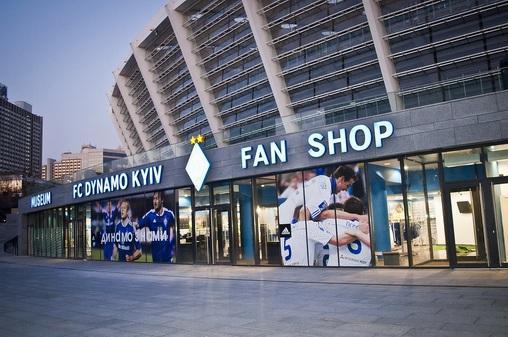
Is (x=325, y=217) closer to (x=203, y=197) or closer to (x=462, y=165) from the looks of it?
(x=462, y=165)

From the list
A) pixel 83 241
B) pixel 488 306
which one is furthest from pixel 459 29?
pixel 83 241

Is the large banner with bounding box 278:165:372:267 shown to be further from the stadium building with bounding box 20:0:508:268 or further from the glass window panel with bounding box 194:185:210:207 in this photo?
the glass window panel with bounding box 194:185:210:207

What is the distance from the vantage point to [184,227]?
2361 centimetres

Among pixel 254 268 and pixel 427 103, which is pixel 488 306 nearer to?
pixel 427 103

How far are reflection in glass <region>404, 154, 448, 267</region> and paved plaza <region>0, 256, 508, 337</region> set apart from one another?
2.97 feet

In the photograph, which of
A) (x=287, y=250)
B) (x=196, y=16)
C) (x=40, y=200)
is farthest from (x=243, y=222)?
(x=40, y=200)

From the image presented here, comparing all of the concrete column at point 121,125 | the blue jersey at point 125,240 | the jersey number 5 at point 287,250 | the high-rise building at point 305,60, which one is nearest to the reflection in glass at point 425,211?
the high-rise building at point 305,60

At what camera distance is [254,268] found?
19.6m

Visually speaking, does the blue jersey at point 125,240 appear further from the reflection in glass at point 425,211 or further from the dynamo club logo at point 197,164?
the reflection in glass at point 425,211

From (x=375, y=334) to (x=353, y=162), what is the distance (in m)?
10.7

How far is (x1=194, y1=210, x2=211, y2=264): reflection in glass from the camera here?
22.5 m

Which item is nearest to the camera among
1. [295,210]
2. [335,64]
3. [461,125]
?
[461,125]

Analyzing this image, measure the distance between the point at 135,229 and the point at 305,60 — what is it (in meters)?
16.6

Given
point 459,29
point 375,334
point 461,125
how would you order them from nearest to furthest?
point 375,334
point 461,125
point 459,29
